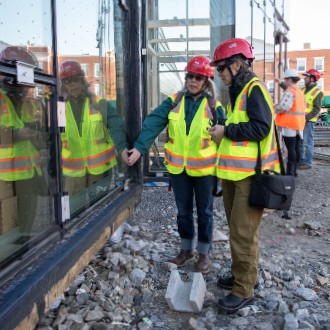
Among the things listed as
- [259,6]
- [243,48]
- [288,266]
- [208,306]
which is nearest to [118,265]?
[208,306]

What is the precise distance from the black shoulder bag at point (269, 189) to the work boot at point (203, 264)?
1.07 metres

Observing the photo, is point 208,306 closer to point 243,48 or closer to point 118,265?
point 118,265

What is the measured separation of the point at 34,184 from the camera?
237 cm

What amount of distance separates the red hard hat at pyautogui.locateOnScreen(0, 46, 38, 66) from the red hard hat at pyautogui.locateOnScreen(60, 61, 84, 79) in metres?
0.32

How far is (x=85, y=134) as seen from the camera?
10.1 ft

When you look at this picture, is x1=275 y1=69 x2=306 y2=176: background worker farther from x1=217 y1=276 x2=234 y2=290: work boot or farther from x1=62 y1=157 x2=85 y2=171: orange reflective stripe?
x1=62 y1=157 x2=85 y2=171: orange reflective stripe

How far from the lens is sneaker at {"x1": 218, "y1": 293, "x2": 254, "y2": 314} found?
3047mm

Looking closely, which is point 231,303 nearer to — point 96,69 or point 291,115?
point 96,69

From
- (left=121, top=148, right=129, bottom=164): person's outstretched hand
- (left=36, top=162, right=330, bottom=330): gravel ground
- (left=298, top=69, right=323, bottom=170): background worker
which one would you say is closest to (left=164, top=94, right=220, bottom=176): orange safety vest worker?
(left=121, top=148, right=129, bottom=164): person's outstretched hand

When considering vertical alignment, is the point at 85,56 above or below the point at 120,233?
above

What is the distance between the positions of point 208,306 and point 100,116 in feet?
5.56

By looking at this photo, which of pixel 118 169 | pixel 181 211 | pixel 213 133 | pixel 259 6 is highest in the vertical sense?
pixel 259 6

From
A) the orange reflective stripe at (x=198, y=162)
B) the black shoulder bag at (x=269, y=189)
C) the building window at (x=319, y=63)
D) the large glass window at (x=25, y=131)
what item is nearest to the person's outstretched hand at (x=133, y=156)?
the orange reflective stripe at (x=198, y=162)

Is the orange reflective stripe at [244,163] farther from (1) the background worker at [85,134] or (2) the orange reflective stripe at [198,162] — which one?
(1) the background worker at [85,134]
